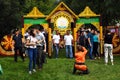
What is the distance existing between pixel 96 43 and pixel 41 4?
44202 millimetres

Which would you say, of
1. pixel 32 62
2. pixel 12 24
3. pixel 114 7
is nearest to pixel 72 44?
pixel 114 7

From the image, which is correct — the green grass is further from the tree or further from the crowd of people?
the tree

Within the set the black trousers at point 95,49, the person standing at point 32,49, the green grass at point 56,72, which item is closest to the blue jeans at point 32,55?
the person standing at point 32,49

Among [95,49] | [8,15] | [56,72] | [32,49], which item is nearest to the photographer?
[32,49]

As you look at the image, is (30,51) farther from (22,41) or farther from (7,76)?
(22,41)

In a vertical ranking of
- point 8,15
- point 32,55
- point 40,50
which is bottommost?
point 32,55

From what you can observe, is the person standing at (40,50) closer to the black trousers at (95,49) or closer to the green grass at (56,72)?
the green grass at (56,72)

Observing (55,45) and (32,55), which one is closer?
(32,55)

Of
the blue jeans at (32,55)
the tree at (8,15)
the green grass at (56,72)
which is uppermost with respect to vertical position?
the tree at (8,15)

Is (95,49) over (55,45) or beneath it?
beneath

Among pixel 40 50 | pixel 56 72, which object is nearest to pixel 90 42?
pixel 56 72

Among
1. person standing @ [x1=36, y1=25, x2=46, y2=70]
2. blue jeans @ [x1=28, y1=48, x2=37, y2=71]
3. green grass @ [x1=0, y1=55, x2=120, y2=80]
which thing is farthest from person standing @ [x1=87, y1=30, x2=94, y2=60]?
blue jeans @ [x1=28, y1=48, x2=37, y2=71]

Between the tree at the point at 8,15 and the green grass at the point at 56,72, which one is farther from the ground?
the tree at the point at 8,15

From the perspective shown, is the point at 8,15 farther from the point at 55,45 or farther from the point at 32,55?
the point at 32,55
